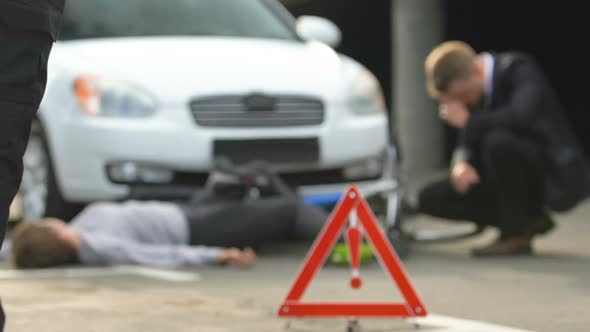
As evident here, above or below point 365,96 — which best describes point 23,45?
above

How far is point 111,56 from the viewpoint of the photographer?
8047 mm

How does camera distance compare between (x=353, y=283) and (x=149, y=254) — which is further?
(x=149, y=254)

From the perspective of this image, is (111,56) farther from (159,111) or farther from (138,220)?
(138,220)

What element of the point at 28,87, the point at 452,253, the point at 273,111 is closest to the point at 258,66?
the point at 273,111

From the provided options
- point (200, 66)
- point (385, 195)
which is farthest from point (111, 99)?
point (385, 195)

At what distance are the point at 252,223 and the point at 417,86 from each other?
332 inches

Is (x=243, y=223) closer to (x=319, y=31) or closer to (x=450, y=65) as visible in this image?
(x=450, y=65)

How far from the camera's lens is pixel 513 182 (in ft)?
25.0

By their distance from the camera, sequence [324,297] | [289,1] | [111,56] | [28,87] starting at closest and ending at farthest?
[28,87]
[324,297]
[111,56]
[289,1]

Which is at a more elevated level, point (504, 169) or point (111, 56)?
point (111, 56)

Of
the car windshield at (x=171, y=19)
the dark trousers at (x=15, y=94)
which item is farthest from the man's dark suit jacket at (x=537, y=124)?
the dark trousers at (x=15, y=94)

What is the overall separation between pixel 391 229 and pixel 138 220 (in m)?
1.38

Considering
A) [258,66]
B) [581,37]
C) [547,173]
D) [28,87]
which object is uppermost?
[28,87]

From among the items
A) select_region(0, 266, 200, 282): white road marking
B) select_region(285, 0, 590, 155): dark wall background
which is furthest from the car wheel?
select_region(285, 0, 590, 155): dark wall background
